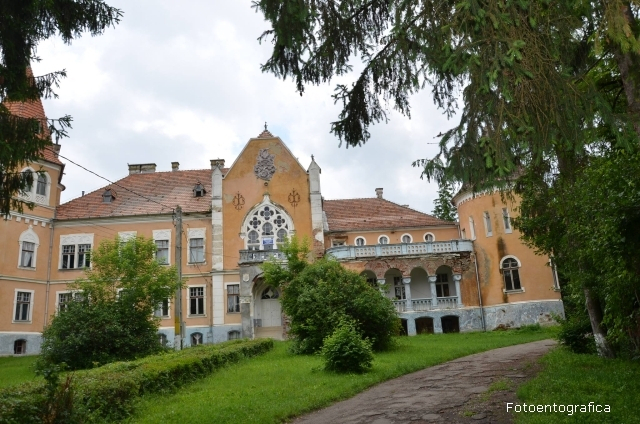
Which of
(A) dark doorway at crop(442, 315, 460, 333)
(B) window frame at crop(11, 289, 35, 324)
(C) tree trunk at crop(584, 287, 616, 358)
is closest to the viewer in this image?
(C) tree trunk at crop(584, 287, 616, 358)

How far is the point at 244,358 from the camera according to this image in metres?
18.1

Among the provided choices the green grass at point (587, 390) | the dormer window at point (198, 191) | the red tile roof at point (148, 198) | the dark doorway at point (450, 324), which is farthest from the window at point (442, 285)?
the green grass at point (587, 390)

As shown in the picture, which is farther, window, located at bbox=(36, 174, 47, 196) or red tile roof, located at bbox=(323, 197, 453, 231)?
red tile roof, located at bbox=(323, 197, 453, 231)

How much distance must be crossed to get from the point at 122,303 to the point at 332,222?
20453mm

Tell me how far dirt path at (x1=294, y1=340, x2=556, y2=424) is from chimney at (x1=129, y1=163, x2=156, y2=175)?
31396mm

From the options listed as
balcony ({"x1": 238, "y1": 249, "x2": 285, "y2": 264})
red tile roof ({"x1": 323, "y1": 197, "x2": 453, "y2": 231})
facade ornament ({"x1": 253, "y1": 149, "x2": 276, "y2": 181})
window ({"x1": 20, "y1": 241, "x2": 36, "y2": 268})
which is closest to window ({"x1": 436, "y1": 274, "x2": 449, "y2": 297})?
red tile roof ({"x1": 323, "y1": 197, "x2": 453, "y2": 231})

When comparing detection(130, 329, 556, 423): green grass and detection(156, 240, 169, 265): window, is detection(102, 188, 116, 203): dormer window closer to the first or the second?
detection(156, 240, 169, 265): window

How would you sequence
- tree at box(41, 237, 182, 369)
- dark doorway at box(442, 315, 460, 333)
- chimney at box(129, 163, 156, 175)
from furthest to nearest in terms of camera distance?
chimney at box(129, 163, 156, 175) → dark doorway at box(442, 315, 460, 333) → tree at box(41, 237, 182, 369)

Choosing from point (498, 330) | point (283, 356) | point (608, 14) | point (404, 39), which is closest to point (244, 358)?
point (283, 356)

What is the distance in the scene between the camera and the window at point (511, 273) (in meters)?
31.2

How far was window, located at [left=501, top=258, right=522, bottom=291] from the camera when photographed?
3116 centimetres

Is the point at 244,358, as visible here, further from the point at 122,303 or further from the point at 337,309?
the point at 122,303

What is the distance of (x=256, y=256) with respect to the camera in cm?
3144

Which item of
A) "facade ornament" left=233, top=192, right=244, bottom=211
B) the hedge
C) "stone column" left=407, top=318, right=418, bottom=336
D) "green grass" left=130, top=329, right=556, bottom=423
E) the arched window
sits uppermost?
"facade ornament" left=233, top=192, right=244, bottom=211
